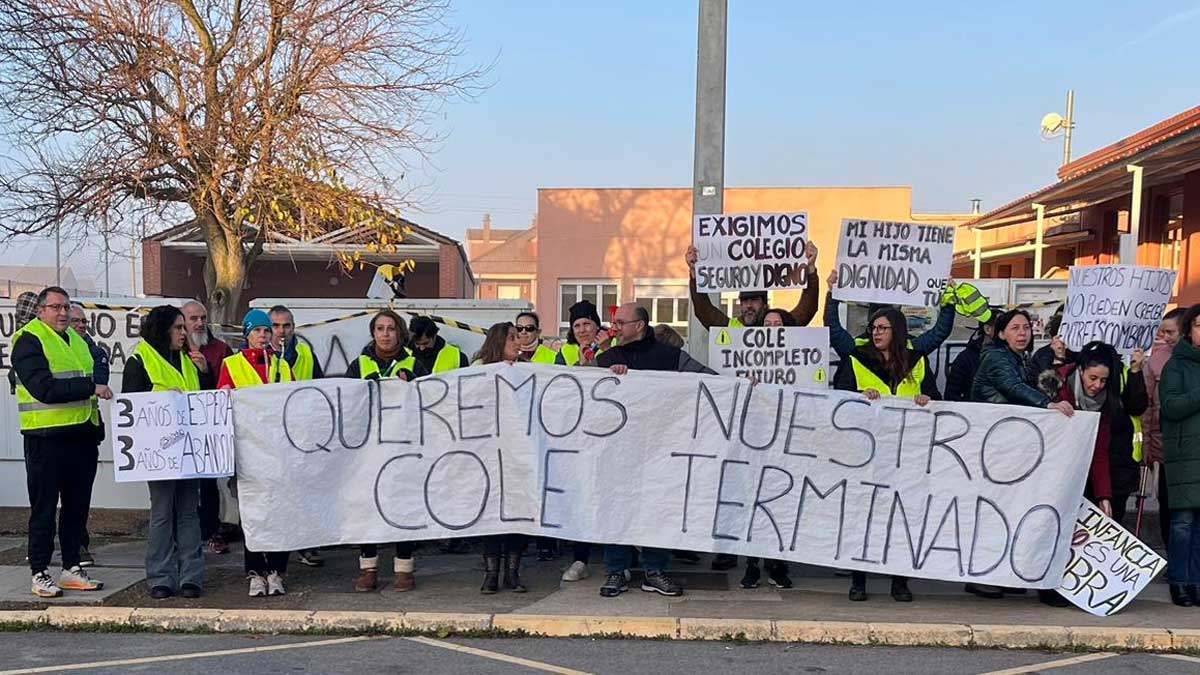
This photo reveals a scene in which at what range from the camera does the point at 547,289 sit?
26.5 metres

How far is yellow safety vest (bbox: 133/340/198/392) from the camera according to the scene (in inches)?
218

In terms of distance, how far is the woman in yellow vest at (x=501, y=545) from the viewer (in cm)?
582

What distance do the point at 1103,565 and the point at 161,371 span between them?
6023mm

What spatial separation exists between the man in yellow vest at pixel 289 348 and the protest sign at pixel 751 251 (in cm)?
294

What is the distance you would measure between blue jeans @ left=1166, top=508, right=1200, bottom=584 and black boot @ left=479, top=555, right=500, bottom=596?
14.3 ft

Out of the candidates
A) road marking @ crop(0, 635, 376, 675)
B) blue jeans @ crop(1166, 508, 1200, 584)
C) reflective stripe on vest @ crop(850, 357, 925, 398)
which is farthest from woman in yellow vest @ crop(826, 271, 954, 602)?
road marking @ crop(0, 635, 376, 675)

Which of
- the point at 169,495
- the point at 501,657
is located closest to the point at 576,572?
the point at 501,657

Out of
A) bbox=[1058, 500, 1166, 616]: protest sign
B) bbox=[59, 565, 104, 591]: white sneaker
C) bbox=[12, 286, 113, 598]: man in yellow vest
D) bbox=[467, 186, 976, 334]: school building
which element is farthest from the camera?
bbox=[467, 186, 976, 334]: school building

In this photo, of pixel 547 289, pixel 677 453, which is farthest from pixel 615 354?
pixel 547 289

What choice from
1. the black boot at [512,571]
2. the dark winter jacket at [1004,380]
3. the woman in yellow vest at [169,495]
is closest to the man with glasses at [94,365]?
the woman in yellow vest at [169,495]

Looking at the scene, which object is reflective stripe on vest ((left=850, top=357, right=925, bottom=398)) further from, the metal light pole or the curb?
the metal light pole

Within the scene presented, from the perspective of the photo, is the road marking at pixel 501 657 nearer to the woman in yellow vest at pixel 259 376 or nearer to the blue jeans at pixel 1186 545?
the woman in yellow vest at pixel 259 376

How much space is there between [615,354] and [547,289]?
2068 centimetres

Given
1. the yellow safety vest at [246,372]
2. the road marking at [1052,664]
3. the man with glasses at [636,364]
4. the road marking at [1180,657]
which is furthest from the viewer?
the yellow safety vest at [246,372]
